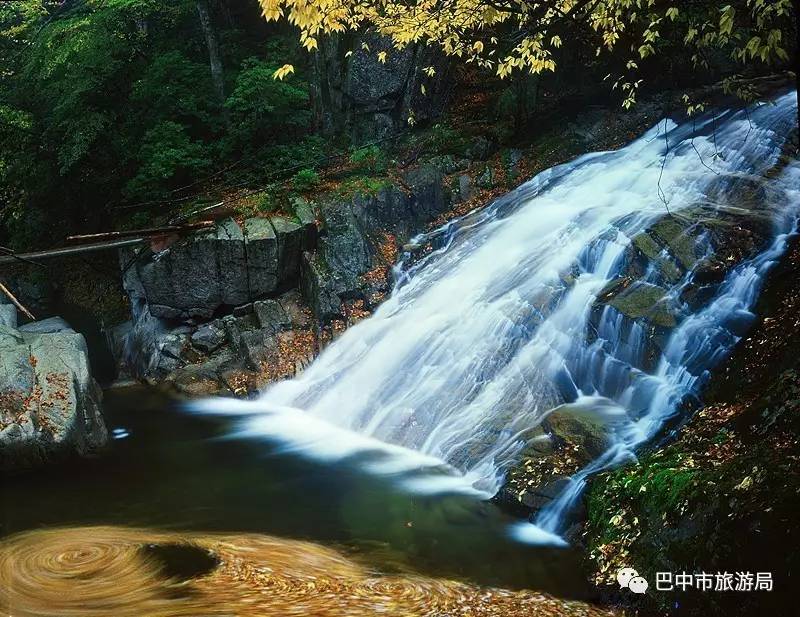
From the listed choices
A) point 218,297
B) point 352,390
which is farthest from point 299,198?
point 352,390

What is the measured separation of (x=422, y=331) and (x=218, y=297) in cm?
469

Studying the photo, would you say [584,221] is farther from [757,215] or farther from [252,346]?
[252,346]

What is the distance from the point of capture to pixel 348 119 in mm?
17125

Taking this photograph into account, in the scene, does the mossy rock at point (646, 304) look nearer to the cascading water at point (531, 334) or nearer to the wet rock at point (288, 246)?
the cascading water at point (531, 334)

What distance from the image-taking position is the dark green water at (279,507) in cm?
679

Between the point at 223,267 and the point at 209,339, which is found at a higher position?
the point at 223,267

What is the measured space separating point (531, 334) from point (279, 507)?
4.41 metres

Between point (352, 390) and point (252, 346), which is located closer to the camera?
point (352, 390)

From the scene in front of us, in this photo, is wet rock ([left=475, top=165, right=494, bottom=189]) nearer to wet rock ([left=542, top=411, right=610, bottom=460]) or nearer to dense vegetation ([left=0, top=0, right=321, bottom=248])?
dense vegetation ([left=0, top=0, right=321, bottom=248])

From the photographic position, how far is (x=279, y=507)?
27.1ft

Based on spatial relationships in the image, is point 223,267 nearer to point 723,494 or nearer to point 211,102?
point 211,102

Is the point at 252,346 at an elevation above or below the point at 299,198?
below

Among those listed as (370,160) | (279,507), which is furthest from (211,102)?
(279,507)

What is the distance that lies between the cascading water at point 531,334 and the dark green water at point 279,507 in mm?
482
